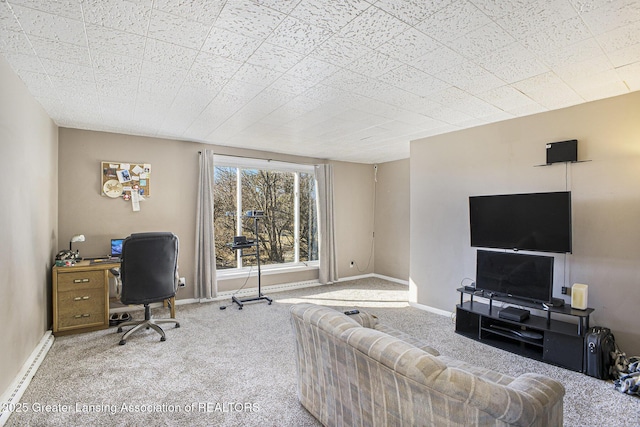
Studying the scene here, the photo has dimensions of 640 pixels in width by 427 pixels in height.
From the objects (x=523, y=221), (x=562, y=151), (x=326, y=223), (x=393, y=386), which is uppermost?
(x=562, y=151)

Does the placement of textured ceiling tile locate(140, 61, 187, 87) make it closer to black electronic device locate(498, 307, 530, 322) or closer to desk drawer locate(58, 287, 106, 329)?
desk drawer locate(58, 287, 106, 329)

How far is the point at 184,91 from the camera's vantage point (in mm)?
2773

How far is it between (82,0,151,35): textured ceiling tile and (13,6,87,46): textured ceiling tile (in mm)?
149

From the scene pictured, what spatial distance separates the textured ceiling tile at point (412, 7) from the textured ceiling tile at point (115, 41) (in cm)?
148

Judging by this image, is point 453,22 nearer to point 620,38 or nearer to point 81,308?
point 620,38

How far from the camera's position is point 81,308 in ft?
11.5

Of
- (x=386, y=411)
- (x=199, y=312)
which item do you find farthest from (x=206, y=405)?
(x=199, y=312)

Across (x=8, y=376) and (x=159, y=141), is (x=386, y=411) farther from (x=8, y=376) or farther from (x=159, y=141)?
(x=159, y=141)

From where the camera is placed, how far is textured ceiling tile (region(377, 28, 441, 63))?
1.90m

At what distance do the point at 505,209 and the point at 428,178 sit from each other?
1.22 m

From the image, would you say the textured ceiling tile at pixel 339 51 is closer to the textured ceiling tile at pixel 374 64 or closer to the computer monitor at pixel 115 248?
the textured ceiling tile at pixel 374 64

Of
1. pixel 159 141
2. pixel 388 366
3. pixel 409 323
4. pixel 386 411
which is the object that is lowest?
pixel 409 323

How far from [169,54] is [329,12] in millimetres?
1162

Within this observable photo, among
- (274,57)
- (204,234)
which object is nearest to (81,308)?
(204,234)
